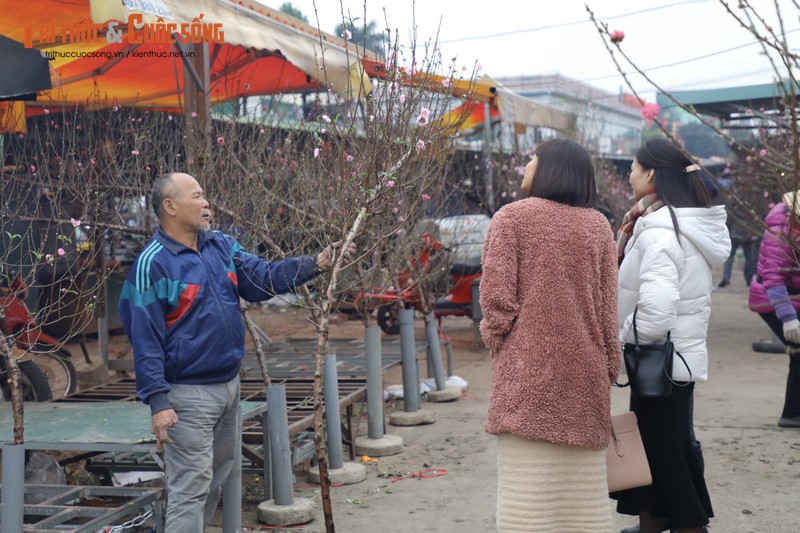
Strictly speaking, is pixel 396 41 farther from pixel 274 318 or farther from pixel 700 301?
pixel 274 318

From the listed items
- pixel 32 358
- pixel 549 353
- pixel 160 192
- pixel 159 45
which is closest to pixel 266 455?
pixel 160 192

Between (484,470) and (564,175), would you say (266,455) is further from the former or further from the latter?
(564,175)

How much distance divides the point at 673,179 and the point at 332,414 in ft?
8.96

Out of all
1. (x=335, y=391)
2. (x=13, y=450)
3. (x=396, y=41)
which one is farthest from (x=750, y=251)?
(x=13, y=450)

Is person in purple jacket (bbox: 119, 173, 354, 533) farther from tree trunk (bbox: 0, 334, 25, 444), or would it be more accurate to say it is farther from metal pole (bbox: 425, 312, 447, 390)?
metal pole (bbox: 425, 312, 447, 390)

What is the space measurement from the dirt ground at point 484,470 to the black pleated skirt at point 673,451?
88 centimetres

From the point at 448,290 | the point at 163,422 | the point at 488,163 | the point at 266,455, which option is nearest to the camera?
the point at 163,422

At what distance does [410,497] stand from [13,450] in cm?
260

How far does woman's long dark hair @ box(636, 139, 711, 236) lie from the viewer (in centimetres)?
400

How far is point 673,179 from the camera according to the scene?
4008 millimetres

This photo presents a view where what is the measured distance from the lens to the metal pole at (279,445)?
4809mm

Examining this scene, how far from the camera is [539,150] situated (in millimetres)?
3369

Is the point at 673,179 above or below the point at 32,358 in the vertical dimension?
above

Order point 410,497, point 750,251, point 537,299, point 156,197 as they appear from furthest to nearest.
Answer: point 750,251 → point 410,497 → point 156,197 → point 537,299
